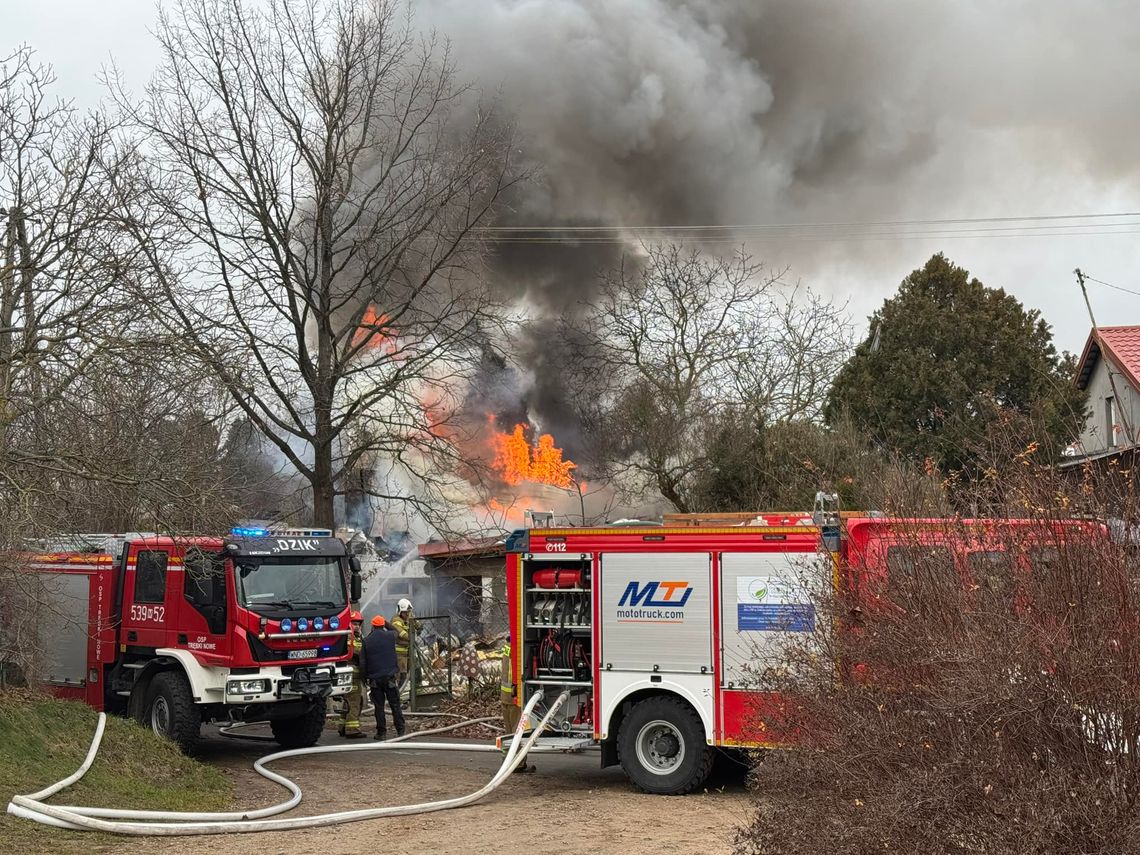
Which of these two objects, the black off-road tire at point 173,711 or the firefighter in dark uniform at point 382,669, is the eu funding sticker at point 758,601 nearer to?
the firefighter in dark uniform at point 382,669

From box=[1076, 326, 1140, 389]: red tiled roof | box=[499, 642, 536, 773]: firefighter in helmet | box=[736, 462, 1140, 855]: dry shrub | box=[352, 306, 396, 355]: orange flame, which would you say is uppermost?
box=[1076, 326, 1140, 389]: red tiled roof

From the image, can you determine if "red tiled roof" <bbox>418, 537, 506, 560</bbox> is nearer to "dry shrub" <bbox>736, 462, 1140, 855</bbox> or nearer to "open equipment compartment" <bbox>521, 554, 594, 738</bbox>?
"open equipment compartment" <bbox>521, 554, 594, 738</bbox>

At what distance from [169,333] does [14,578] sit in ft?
9.67

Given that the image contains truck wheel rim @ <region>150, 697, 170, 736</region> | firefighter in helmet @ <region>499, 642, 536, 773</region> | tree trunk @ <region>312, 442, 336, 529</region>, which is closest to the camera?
firefighter in helmet @ <region>499, 642, 536, 773</region>

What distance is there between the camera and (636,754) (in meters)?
10.4

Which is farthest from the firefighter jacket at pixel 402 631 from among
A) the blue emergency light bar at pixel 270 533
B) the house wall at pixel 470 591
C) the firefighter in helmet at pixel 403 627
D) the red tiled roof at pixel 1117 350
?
the red tiled roof at pixel 1117 350

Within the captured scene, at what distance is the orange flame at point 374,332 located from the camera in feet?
62.4

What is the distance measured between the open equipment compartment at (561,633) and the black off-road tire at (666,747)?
0.58 m

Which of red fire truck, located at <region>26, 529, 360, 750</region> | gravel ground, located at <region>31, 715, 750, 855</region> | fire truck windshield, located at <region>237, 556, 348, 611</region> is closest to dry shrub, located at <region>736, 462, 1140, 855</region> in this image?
gravel ground, located at <region>31, 715, 750, 855</region>

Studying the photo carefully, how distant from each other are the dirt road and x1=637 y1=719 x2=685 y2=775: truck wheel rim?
0.31 meters

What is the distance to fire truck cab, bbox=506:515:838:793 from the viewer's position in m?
10.1

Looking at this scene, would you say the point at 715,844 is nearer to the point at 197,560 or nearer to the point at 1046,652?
the point at 1046,652

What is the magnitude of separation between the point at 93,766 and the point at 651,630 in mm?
5275

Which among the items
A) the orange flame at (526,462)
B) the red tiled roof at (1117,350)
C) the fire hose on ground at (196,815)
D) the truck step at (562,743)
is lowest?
the fire hose on ground at (196,815)
